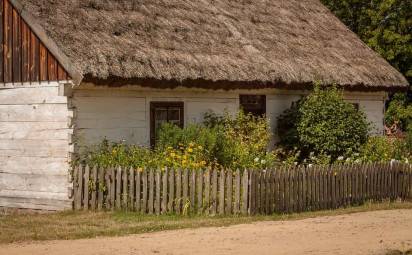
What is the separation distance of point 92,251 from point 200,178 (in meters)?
4.10

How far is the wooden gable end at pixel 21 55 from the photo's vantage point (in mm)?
16188

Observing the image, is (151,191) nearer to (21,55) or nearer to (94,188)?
(94,188)

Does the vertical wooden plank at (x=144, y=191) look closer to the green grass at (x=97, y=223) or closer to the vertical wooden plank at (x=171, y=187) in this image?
the green grass at (x=97, y=223)

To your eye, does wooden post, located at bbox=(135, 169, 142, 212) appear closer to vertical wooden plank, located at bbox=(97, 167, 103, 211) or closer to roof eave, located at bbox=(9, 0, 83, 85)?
vertical wooden plank, located at bbox=(97, 167, 103, 211)

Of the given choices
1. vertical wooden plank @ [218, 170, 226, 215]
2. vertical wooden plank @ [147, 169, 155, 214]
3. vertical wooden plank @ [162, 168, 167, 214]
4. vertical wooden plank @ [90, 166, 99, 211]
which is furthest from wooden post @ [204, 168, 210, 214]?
vertical wooden plank @ [90, 166, 99, 211]

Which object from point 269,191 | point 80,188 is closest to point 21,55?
point 80,188

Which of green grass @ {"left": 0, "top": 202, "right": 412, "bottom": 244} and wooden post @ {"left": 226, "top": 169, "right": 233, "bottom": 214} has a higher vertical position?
wooden post @ {"left": 226, "top": 169, "right": 233, "bottom": 214}

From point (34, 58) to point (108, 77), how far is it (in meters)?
1.88

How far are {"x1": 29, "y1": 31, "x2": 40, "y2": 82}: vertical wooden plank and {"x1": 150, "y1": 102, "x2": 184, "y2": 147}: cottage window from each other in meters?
2.63

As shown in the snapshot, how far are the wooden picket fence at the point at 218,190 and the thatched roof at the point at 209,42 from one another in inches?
84.5

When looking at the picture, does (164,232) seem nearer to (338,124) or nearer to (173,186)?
(173,186)

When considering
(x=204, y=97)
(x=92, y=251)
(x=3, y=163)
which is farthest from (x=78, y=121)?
(x=92, y=251)

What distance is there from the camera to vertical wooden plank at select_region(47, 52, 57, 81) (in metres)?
16.1

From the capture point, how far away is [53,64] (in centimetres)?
1609
